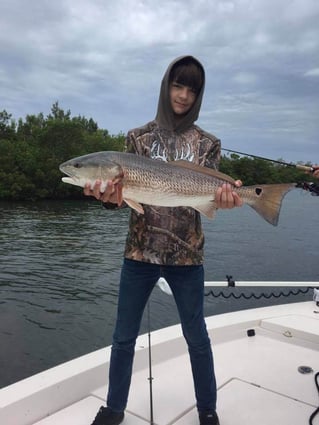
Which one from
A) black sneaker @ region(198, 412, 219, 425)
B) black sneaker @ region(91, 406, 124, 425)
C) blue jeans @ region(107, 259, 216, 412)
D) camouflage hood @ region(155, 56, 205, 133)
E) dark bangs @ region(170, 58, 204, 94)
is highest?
dark bangs @ region(170, 58, 204, 94)

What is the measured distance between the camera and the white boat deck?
3.05 metres

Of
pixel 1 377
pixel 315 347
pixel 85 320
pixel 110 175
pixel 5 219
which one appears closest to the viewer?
pixel 110 175

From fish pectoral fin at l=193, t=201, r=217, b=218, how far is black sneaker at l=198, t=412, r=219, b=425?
134 centimetres

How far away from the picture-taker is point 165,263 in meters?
2.82

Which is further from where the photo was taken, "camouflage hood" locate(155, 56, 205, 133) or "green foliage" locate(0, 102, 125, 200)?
"green foliage" locate(0, 102, 125, 200)

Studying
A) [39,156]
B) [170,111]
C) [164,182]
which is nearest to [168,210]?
[164,182]

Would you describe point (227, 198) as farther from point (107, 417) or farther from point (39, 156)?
point (39, 156)

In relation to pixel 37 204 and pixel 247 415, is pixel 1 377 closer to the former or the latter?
pixel 247 415

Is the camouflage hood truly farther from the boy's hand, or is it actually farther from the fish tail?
the fish tail

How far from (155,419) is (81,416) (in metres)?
0.53

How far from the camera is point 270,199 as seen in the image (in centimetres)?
294

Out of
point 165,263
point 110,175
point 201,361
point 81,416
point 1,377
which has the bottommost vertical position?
point 1,377

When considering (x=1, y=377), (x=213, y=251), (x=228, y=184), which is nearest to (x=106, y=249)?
(x=213, y=251)

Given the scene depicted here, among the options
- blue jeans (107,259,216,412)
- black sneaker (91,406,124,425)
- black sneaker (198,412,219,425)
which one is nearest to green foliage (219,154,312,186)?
blue jeans (107,259,216,412)
